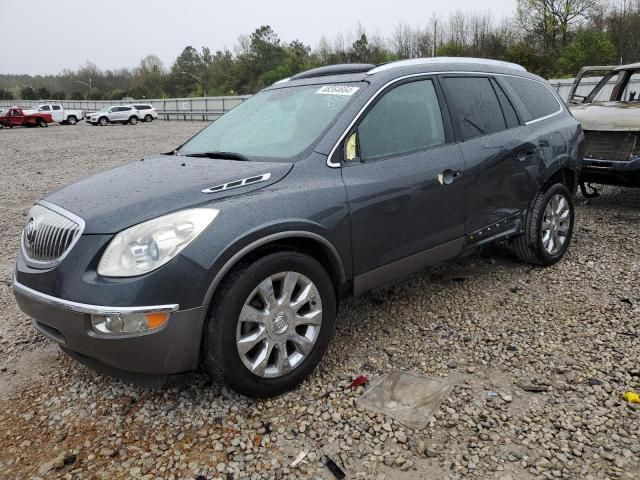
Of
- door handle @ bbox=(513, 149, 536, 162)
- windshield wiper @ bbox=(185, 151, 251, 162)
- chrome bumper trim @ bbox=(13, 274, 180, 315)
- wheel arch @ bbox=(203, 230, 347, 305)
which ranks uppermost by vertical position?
windshield wiper @ bbox=(185, 151, 251, 162)

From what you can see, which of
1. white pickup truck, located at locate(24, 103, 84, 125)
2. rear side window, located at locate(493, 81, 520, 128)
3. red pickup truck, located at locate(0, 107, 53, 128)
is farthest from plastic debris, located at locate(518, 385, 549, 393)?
white pickup truck, located at locate(24, 103, 84, 125)

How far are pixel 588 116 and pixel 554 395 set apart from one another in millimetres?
5205

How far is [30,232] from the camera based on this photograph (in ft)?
9.25

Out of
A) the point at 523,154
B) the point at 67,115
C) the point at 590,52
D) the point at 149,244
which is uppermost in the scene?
the point at 590,52

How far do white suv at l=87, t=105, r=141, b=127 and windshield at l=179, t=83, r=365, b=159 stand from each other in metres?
36.6

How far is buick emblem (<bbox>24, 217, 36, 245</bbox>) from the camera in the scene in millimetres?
2775

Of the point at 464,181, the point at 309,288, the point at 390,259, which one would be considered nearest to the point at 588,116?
the point at 464,181

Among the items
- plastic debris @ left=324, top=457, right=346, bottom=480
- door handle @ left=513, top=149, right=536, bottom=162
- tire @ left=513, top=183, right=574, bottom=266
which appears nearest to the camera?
plastic debris @ left=324, top=457, right=346, bottom=480

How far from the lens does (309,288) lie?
9.28 ft

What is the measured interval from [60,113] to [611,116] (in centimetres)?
4023

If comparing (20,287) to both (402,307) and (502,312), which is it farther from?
(502,312)

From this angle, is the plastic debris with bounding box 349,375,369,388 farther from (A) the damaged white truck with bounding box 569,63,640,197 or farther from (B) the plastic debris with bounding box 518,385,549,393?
(A) the damaged white truck with bounding box 569,63,640,197

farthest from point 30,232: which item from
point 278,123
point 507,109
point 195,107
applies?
point 195,107

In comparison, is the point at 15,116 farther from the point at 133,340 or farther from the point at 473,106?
the point at 133,340
